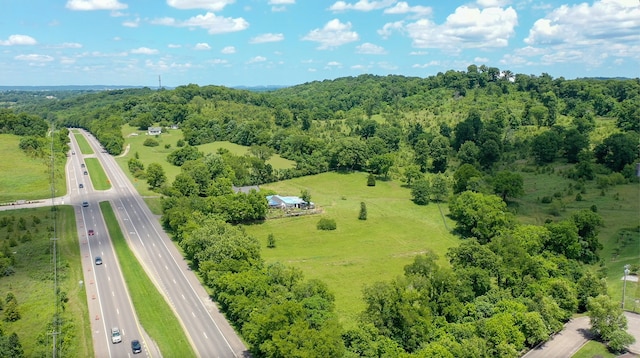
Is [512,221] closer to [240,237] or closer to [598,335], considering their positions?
[598,335]

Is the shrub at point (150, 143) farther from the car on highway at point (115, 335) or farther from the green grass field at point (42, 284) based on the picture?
the car on highway at point (115, 335)

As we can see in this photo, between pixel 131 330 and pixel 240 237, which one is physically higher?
pixel 240 237

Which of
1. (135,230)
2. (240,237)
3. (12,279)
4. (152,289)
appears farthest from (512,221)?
(12,279)

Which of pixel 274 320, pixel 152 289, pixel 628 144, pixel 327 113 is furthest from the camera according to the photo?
pixel 327 113

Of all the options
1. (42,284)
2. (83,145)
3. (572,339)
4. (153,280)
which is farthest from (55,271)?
(83,145)

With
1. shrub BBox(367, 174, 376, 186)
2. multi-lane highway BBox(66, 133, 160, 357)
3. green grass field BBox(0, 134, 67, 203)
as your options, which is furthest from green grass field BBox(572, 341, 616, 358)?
green grass field BBox(0, 134, 67, 203)

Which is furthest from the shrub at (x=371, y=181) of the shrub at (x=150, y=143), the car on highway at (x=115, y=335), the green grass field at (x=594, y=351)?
the shrub at (x=150, y=143)
